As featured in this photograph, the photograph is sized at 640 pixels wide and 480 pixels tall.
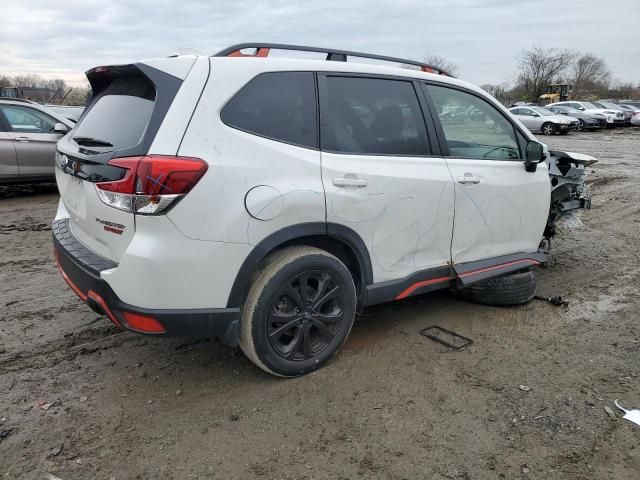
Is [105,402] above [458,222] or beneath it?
beneath

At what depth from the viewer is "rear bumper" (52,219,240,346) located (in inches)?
107

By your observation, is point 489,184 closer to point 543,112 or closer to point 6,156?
A: point 6,156

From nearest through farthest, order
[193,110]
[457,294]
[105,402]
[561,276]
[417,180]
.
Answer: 1. [193,110]
2. [105,402]
3. [417,180]
4. [457,294]
5. [561,276]

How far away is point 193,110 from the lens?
272 cm

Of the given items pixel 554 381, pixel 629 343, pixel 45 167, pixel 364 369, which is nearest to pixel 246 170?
pixel 364 369

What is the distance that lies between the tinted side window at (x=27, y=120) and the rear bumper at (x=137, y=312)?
7109 millimetres

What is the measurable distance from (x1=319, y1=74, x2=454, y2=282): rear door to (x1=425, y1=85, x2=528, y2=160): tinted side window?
0.72ft

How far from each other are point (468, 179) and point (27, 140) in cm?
788

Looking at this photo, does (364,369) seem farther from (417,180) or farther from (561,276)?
(561,276)

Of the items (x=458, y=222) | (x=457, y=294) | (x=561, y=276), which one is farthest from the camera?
(x=561, y=276)

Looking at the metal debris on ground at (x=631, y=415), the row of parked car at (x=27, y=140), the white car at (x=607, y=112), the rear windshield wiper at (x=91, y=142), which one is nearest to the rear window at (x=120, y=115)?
the rear windshield wiper at (x=91, y=142)

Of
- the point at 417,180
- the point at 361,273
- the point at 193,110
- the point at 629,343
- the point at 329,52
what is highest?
the point at 329,52

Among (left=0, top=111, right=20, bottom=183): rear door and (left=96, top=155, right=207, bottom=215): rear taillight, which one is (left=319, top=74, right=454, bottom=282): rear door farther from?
(left=0, top=111, right=20, bottom=183): rear door

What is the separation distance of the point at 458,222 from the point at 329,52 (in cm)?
148
